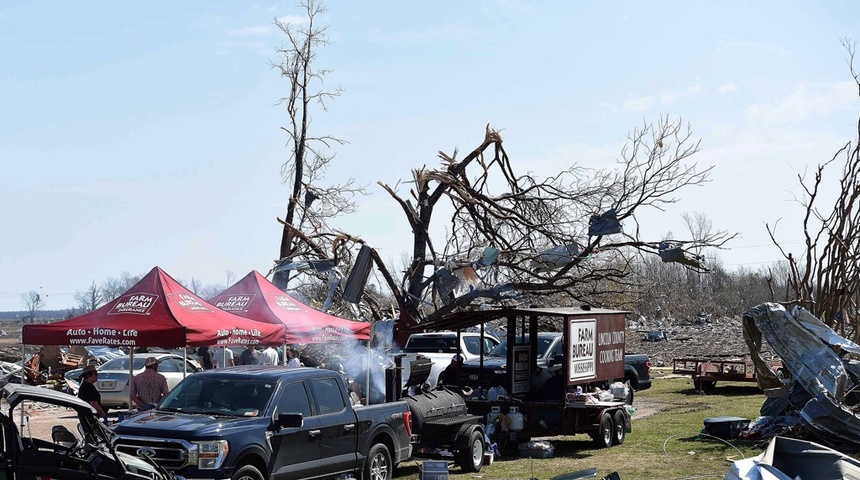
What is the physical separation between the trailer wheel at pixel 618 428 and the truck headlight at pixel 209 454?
9074 mm

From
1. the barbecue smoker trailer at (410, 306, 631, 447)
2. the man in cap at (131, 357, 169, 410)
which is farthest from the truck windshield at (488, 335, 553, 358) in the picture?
the man in cap at (131, 357, 169, 410)

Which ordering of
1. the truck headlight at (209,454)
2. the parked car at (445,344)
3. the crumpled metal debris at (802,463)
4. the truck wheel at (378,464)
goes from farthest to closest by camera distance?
the parked car at (445,344) < the truck wheel at (378,464) < the truck headlight at (209,454) < the crumpled metal debris at (802,463)

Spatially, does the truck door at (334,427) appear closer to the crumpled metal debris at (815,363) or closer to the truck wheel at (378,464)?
the truck wheel at (378,464)

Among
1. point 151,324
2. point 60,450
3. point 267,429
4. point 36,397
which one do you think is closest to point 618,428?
point 151,324

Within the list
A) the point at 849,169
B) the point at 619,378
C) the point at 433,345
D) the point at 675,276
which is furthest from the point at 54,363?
the point at 675,276

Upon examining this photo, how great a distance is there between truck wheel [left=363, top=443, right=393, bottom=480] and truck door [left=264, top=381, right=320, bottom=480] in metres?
1.05

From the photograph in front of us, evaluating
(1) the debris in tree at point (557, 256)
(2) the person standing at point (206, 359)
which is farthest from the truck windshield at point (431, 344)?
(2) the person standing at point (206, 359)

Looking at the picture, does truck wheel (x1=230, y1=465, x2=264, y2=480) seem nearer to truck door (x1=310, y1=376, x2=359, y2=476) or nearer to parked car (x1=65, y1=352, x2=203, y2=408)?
truck door (x1=310, y1=376, x2=359, y2=476)

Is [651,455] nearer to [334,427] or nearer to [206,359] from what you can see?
[334,427]

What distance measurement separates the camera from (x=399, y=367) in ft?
48.7

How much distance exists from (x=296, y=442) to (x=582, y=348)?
7.44m

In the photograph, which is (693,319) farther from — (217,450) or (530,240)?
(217,450)

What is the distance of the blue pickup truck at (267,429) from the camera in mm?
10430

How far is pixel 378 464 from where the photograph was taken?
12922mm
